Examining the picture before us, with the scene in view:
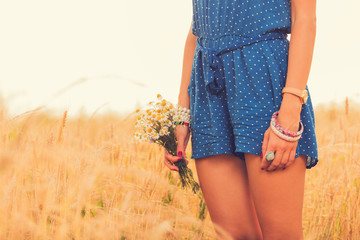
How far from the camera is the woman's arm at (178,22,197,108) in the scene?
212 centimetres

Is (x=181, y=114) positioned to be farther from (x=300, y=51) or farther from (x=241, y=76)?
(x=300, y=51)

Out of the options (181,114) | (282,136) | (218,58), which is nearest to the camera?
(282,136)

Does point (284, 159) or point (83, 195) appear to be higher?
point (284, 159)

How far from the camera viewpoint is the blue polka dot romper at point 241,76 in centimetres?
169

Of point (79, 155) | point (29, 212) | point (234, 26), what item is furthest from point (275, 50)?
point (29, 212)

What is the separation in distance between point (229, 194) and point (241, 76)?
553mm

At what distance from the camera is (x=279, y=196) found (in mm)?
1707

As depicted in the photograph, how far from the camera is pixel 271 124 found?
5.33ft

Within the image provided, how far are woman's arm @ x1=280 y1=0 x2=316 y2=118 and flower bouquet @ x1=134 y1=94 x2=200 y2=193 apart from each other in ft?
2.12

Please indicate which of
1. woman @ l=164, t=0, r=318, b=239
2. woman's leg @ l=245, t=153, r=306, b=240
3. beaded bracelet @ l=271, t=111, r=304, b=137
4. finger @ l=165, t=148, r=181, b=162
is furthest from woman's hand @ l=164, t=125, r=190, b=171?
beaded bracelet @ l=271, t=111, r=304, b=137

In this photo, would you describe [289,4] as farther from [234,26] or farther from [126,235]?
[126,235]

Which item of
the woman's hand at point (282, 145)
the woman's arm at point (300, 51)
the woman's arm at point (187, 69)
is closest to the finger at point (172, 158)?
the woman's arm at point (187, 69)

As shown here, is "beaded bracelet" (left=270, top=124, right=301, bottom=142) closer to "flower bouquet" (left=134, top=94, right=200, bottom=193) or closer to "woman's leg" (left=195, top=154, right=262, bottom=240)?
"woman's leg" (left=195, top=154, right=262, bottom=240)

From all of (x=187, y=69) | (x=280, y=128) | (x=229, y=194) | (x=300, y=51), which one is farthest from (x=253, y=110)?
(x=187, y=69)
